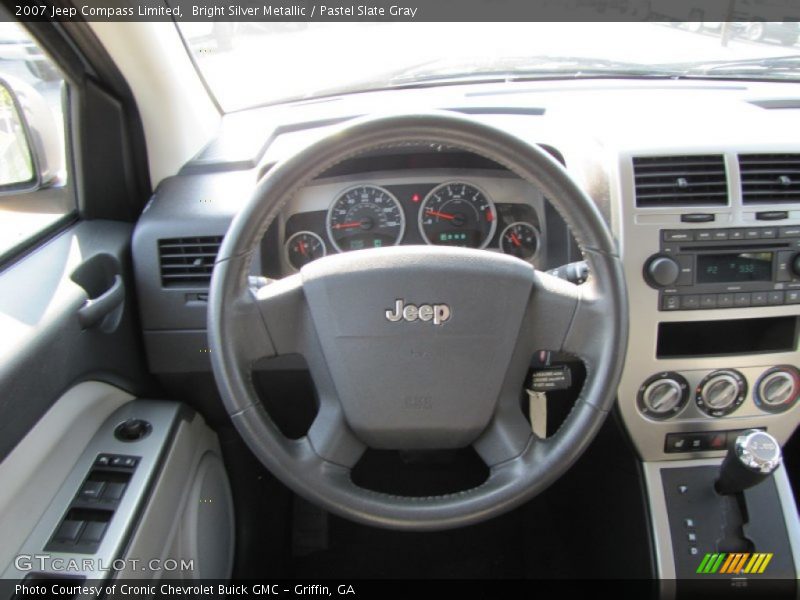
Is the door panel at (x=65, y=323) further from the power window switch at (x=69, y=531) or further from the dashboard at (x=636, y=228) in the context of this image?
the power window switch at (x=69, y=531)

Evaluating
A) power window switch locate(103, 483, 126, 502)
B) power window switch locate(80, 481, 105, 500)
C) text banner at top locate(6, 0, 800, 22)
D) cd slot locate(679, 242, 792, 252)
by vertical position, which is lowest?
power window switch locate(103, 483, 126, 502)

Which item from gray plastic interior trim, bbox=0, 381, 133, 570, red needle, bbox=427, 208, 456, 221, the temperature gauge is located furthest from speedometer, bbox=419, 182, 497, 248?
gray plastic interior trim, bbox=0, 381, 133, 570

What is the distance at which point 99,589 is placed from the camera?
1.18 m

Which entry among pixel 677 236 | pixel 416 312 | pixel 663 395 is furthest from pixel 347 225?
pixel 663 395

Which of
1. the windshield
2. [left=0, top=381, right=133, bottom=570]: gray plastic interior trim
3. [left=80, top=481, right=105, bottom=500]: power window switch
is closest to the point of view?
[left=0, top=381, right=133, bottom=570]: gray plastic interior trim

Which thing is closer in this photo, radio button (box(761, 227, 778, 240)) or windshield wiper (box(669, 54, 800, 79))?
radio button (box(761, 227, 778, 240))

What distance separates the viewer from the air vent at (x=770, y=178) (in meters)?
1.44

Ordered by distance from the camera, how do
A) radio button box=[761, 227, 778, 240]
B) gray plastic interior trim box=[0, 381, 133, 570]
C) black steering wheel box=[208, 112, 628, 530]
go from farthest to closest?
radio button box=[761, 227, 778, 240] < gray plastic interior trim box=[0, 381, 133, 570] < black steering wheel box=[208, 112, 628, 530]

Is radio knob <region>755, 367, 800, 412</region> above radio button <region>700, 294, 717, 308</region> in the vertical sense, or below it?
below

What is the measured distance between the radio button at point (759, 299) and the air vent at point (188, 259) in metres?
1.28

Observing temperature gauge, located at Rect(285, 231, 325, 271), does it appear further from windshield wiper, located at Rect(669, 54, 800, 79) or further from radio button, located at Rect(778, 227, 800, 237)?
windshield wiper, located at Rect(669, 54, 800, 79)

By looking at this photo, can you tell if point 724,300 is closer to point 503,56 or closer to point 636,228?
point 636,228

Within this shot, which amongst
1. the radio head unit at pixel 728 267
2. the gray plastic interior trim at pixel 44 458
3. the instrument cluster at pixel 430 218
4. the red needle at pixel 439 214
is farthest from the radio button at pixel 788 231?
the gray plastic interior trim at pixel 44 458

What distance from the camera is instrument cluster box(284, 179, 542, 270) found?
5.13ft
